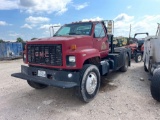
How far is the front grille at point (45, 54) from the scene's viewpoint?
→ 4.55m

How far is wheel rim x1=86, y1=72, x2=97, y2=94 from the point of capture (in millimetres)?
4762

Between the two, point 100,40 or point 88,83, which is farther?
point 100,40

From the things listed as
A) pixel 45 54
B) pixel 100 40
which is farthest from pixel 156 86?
pixel 45 54

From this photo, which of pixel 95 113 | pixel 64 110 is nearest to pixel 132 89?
pixel 95 113

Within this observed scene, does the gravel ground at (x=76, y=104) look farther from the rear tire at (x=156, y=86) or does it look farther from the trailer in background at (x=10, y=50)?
the trailer in background at (x=10, y=50)

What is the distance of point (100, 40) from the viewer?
5.98 meters

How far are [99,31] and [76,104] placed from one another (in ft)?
8.88

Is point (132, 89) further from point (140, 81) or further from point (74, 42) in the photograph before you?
point (74, 42)

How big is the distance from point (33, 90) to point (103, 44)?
9.68ft

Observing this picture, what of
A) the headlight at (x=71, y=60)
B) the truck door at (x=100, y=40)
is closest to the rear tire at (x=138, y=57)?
the truck door at (x=100, y=40)

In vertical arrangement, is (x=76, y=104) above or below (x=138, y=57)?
below

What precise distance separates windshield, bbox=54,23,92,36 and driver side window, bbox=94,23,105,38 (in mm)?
260

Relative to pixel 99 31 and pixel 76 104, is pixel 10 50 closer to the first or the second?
pixel 99 31

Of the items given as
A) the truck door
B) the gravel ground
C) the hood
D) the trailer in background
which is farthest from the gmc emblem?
the trailer in background
